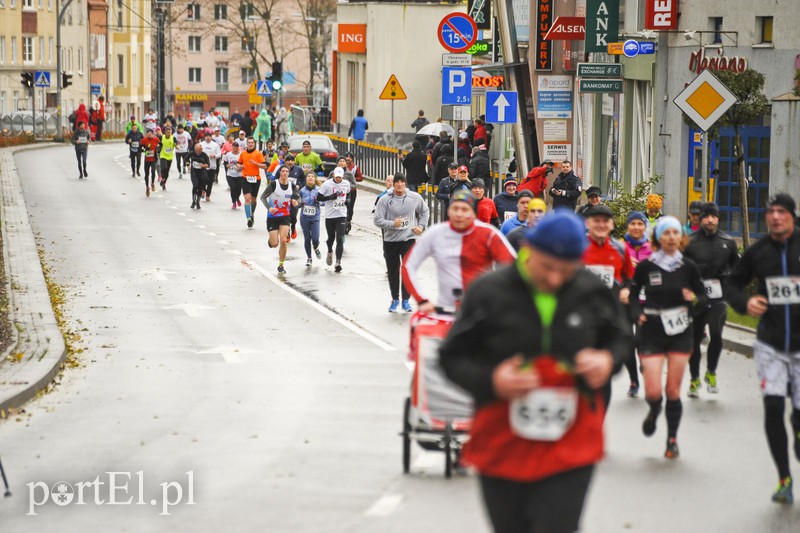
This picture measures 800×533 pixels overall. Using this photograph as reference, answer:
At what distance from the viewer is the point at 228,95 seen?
131375mm

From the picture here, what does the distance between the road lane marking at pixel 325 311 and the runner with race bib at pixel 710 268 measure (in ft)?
13.5

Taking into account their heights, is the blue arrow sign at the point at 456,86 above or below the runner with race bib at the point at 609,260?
above

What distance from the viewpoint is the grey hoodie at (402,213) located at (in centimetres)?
1972

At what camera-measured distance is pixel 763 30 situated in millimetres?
28172

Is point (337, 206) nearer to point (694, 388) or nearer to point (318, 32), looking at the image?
point (694, 388)

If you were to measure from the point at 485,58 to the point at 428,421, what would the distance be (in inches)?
1930

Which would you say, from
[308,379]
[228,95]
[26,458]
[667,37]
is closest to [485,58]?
[667,37]

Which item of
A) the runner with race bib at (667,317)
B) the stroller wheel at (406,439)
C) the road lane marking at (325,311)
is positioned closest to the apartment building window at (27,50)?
the road lane marking at (325,311)

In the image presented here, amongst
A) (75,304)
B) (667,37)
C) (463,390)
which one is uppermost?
(667,37)

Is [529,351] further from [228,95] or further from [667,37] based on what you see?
[228,95]

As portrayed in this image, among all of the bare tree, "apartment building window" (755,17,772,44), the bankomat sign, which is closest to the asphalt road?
"apartment building window" (755,17,772,44)

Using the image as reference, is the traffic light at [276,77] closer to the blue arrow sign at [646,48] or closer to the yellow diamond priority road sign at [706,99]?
the blue arrow sign at [646,48]

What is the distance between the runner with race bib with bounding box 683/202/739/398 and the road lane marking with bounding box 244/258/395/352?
4.10 metres

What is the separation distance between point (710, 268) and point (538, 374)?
784 centimetres
